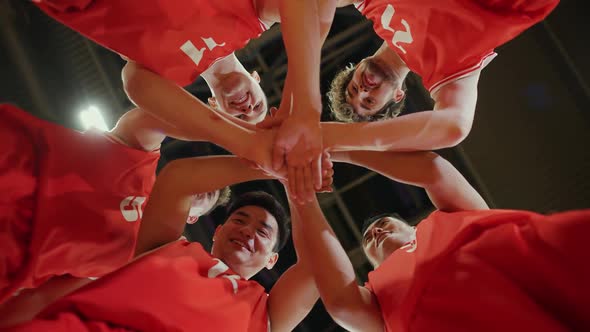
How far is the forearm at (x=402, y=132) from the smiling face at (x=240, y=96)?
53cm

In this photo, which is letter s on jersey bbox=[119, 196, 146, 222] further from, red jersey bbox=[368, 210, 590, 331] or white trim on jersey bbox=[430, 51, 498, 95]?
white trim on jersey bbox=[430, 51, 498, 95]

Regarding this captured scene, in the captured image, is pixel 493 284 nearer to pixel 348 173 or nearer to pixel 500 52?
pixel 500 52

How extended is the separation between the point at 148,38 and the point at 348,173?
2.48 metres

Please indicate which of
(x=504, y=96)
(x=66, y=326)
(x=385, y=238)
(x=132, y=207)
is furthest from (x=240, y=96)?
(x=504, y=96)

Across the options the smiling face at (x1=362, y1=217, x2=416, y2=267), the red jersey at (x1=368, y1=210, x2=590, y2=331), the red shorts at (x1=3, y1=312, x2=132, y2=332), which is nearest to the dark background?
the smiling face at (x1=362, y1=217, x2=416, y2=267)

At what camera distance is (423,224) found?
58.1 inches

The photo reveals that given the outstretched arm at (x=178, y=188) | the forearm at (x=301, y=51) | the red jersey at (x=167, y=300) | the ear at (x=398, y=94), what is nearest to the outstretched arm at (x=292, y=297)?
the red jersey at (x=167, y=300)

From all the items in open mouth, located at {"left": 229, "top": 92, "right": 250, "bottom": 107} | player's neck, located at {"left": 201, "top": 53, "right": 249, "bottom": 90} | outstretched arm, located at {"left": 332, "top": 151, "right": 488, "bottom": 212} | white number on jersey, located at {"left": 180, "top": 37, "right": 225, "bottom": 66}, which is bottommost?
outstretched arm, located at {"left": 332, "top": 151, "right": 488, "bottom": 212}

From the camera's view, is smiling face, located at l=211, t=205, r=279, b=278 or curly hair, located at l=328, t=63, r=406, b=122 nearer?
smiling face, located at l=211, t=205, r=279, b=278

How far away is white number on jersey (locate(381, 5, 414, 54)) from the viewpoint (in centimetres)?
176

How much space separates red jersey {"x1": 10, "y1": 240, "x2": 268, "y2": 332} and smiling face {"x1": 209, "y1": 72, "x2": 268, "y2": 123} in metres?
0.67

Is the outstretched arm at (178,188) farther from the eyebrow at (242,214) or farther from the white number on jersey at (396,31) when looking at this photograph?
the white number on jersey at (396,31)

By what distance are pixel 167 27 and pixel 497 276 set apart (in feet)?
3.86

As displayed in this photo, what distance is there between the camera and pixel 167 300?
1284 millimetres
